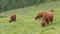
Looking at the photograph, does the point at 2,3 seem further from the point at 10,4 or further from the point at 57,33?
the point at 57,33

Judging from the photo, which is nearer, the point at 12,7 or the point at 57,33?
the point at 57,33

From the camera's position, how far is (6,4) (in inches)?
2376

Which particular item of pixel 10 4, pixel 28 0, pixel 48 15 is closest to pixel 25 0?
pixel 28 0

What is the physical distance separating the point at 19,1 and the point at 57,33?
48115 mm

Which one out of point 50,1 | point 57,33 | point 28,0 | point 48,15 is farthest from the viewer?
point 28,0

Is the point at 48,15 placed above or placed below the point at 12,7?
above

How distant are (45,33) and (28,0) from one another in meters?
46.0

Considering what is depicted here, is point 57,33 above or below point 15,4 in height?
above

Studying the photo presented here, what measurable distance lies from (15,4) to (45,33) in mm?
47479

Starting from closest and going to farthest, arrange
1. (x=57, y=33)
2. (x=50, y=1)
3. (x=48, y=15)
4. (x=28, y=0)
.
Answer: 1. (x=57, y=33)
2. (x=48, y=15)
3. (x=50, y=1)
4. (x=28, y=0)

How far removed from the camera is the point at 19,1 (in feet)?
194

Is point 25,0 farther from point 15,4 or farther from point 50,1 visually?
point 50,1

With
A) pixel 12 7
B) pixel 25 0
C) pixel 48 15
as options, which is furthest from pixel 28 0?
pixel 48 15

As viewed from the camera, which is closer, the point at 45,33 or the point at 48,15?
the point at 45,33
